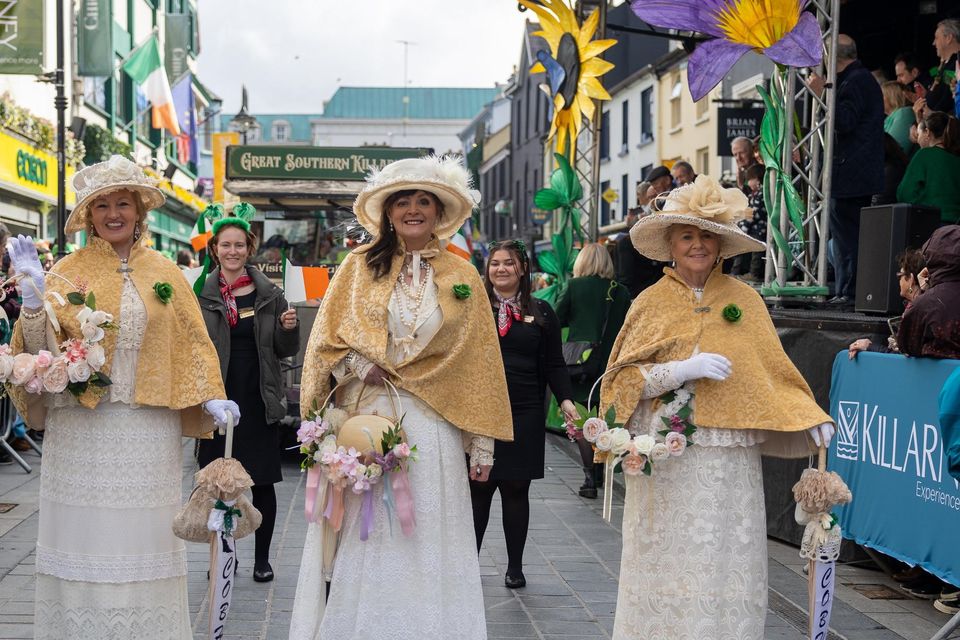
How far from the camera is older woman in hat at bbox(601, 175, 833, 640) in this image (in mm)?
4625

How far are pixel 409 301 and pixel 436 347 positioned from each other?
0.21m

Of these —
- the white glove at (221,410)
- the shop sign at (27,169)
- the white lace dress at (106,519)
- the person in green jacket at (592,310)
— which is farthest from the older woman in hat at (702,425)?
the shop sign at (27,169)

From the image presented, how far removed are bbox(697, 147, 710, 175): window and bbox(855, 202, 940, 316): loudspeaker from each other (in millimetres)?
19701

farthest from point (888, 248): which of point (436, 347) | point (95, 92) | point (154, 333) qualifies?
point (95, 92)

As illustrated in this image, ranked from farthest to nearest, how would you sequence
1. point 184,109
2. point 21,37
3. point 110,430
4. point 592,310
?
point 184,109
point 21,37
point 592,310
point 110,430

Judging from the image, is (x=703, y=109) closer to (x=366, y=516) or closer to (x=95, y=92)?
(x=95, y=92)

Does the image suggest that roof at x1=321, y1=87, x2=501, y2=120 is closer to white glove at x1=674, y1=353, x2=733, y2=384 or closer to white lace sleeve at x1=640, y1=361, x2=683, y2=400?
white lace sleeve at x1=640, y1=361, x2=683, y2=400

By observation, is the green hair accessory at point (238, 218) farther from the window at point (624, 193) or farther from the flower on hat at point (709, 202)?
the window at point (624, 193)

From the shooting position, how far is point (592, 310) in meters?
9.38

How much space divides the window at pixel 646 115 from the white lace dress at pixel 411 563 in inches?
1126

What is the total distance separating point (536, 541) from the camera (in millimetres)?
7887

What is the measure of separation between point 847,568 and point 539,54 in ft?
25.3

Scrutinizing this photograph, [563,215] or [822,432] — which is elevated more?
[563,215]

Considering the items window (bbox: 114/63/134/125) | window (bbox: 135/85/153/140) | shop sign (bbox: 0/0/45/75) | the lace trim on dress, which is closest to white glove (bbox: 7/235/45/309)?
the lace trim on dress
